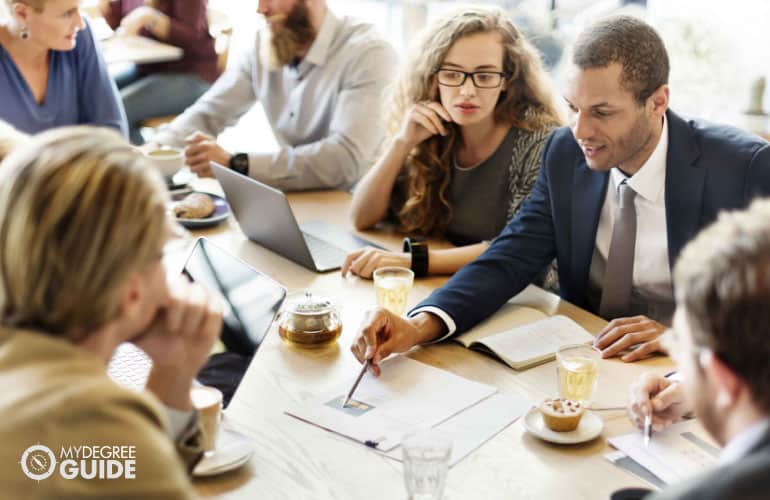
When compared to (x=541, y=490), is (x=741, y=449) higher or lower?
higher

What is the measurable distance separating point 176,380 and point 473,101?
1382 millimetres

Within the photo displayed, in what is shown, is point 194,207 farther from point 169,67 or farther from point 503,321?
point 169,67

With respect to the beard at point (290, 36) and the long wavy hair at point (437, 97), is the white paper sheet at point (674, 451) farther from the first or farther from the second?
the beard at point (290, 36)

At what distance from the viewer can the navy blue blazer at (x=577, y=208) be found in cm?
184

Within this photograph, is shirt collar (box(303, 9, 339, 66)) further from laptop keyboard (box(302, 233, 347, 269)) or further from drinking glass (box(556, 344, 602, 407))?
drinking glass (box(556, 344, 602, 407))

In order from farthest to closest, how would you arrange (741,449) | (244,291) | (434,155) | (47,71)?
1. (47,71)
2. (434,155)
3. (244,291)
4. (741,449)

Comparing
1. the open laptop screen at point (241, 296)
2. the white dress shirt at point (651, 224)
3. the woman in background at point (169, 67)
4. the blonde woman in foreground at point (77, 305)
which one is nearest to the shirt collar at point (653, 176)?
the white dress shirt at point (651, 224)

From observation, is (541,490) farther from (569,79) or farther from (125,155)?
(569,79)

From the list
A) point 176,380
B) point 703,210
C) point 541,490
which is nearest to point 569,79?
point 703,210

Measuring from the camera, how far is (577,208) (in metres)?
2.03

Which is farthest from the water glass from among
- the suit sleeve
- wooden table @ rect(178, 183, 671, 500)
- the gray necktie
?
the gray necktie

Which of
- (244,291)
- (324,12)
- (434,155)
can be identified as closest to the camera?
(244,291)

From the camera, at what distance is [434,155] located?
8.13 feet

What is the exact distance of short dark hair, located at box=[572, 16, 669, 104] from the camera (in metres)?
1.86
